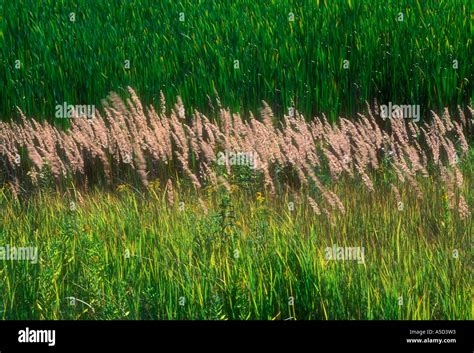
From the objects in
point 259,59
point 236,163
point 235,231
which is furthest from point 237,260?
point 259,59

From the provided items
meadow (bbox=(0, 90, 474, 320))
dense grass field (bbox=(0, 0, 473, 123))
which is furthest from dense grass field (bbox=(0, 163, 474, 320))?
dense grass field (bbox=(0, 0, 473, 123))

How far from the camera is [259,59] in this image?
7516 millimetres

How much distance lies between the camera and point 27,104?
741 centimetres

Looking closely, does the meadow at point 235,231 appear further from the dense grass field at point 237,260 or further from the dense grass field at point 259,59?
the dense grass field at point 259,59

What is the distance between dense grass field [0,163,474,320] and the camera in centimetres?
453

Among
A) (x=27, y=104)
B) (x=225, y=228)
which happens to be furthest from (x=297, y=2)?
(x=225, y=228)

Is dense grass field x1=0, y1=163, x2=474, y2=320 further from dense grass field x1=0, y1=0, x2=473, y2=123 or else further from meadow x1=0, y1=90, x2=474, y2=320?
dense grass field x1=0, y1=0, x2=473, y2=123

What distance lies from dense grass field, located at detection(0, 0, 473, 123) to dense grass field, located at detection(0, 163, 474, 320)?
1857mm

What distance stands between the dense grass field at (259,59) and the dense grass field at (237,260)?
1.86 m

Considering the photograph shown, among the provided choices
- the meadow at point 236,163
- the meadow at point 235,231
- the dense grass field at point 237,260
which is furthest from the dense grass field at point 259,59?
the dense grass field at point 237,260

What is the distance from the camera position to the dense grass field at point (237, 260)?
178 inches

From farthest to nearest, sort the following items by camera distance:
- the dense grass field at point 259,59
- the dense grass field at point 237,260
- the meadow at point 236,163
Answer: the dense grass field at point 259,59 < the meadow at point 236,163 < the dense grass field at point 237,260

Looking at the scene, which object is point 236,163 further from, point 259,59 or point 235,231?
point 259,59
